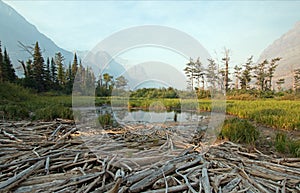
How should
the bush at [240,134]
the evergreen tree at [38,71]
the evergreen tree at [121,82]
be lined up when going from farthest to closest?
1. the evergreen tree at [38,71]
2. the evergreen tree at [121,82]
3. the bush at [240,134]

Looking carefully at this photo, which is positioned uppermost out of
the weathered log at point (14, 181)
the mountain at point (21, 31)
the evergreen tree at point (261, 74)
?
the mountain at point (21, 31)

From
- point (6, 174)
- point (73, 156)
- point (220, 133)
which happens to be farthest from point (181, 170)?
point (220, 133)

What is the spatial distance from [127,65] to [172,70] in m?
1.08

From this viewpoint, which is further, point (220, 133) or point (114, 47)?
point (220, 133)

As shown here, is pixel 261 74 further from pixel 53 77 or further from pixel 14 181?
pixel 14 181

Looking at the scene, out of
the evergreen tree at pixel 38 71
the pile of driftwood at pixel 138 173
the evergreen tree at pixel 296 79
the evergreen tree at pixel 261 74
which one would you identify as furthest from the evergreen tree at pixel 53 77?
the evergreen tree at pixel 296 79

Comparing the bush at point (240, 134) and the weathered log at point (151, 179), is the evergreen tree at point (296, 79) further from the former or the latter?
the weathered log at point (151, 179)

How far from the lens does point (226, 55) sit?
32.3 metres

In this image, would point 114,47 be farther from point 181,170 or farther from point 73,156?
point 181,170

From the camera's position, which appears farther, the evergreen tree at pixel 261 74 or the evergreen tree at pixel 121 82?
the evergreen tree at pixel 261 74

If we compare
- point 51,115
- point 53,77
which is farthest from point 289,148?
point 53,77

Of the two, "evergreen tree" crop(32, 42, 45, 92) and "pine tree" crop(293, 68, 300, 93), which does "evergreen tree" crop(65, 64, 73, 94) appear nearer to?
"evergreen tree" crop(32, 42, 45, 92)

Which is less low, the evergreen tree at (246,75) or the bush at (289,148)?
the evergreen tree at (246,75)

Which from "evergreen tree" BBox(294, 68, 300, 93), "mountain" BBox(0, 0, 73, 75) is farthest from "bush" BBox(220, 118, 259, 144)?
"mountain" BBox(0, 0, 73, 75)
